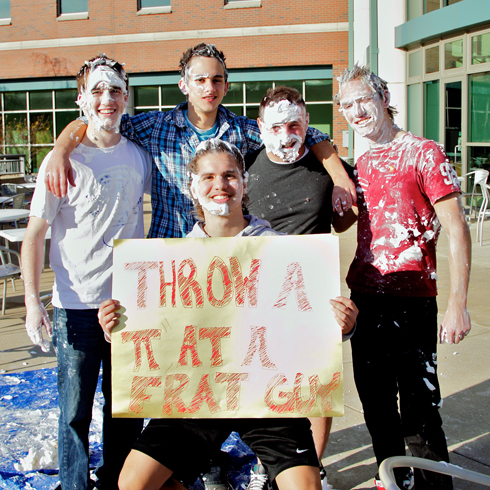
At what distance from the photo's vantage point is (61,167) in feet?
7.24

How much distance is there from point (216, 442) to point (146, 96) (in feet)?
62.7

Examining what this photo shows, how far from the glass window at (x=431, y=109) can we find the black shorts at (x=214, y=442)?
1194 cm

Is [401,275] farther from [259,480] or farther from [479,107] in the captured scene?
[479,107]

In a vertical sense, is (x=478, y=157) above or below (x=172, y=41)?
below

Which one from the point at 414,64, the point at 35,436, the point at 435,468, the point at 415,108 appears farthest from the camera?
the point at 415,108

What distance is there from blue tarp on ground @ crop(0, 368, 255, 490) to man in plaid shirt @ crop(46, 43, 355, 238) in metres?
1.35

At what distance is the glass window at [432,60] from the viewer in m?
12.2

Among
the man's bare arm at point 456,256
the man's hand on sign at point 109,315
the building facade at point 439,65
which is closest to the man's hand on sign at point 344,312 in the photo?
the man's bare arm at point 456,256

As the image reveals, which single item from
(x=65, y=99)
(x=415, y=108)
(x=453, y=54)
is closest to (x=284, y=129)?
(x=453, y=54)

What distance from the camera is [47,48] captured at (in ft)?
66.1

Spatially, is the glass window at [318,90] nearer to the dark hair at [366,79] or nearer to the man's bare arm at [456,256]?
the dark hair at [366,79]

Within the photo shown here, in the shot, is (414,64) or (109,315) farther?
(414,64)

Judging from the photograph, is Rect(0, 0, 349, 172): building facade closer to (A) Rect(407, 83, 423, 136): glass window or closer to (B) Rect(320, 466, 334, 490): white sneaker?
(A) Rect(407, 83, 423, 136): glass window

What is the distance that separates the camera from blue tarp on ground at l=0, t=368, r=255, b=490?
9.21 feet
